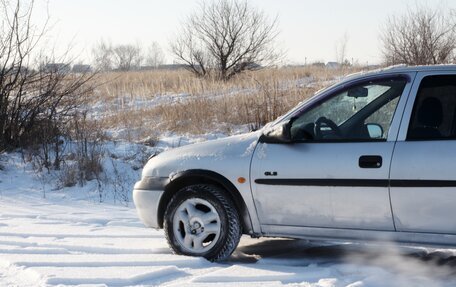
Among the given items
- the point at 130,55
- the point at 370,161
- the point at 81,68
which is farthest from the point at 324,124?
the point at 130,55

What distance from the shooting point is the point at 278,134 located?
18.9 feet

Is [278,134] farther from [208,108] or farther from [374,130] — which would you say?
[208,108]

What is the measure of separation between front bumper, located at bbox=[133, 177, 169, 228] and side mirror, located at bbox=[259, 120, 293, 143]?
1019 mm

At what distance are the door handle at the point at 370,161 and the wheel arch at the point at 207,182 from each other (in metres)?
1.12

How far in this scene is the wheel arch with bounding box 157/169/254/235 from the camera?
5.97 m

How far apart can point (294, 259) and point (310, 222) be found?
584mm

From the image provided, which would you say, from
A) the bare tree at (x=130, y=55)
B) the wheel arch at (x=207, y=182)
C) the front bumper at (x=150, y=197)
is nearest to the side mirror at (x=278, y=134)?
the wheel arch at (x=207, y=182)

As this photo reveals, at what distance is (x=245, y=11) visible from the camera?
100 feet

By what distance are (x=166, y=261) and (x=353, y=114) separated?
2040 millimetres

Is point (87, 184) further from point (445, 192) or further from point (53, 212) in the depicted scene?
point (445, 192)

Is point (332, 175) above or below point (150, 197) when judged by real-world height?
above

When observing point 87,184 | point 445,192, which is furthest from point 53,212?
point 445,192

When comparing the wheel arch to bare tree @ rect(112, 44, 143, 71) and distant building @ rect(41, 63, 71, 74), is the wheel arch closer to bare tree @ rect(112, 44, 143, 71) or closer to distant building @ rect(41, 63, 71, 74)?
distant building @ rect(41, 63, 71, 74)

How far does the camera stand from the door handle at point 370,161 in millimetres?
5340
